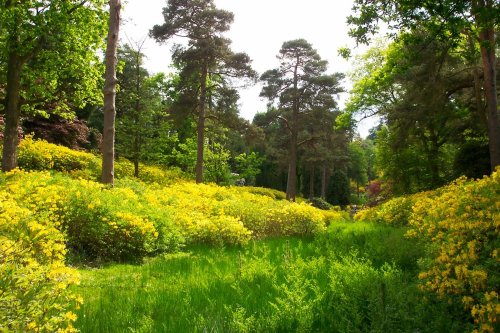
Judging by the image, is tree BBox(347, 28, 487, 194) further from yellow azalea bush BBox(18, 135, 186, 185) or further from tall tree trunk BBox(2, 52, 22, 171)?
yellow azalea bush BBox(18, 135, 186, 185)

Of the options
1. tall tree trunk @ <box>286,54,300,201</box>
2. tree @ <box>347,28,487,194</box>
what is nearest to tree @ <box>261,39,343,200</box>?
tall tree trunk @ <box>286,54,300,201</box>

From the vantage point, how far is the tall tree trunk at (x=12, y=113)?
36.6 feet

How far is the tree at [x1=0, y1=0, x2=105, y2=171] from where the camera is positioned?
11023 millimetres

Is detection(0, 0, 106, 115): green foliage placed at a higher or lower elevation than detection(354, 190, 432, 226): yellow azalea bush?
higher

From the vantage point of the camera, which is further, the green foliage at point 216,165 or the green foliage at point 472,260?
the green foliage at point 216,165

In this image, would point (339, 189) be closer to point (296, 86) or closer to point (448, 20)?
point (296, 86)

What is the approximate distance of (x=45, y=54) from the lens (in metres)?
11.7

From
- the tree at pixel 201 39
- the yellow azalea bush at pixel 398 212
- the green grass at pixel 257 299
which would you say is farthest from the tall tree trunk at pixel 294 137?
the green grass at pixel 257 299

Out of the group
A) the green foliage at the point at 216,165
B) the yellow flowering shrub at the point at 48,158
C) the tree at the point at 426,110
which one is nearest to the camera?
the tree at the point at 426,110

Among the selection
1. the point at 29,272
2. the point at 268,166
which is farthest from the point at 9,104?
the point at 268,166

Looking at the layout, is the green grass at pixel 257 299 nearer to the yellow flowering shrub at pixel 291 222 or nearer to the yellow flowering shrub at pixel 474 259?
the yellow flowering shrub at pixel 474 259

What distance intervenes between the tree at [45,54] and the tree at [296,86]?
593 inches

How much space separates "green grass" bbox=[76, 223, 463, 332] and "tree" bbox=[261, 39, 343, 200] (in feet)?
69.2

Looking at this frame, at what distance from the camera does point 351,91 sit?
94.1ft
